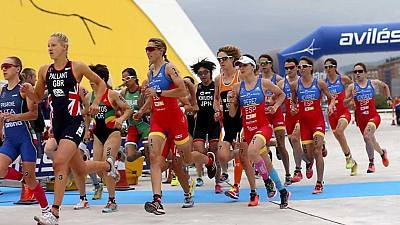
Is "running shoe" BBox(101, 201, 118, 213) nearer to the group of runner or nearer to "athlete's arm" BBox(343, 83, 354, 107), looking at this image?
the group of runner

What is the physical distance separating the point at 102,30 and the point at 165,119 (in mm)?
13646

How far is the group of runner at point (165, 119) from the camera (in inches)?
241

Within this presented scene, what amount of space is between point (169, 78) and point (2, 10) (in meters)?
12.7

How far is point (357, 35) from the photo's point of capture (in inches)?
979

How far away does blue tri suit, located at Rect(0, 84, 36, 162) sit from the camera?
634 cm

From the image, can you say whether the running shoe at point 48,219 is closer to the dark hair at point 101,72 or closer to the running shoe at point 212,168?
the dark hair at point 101,72

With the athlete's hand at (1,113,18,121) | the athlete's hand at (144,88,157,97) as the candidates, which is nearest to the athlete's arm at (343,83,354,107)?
the athlete's hand at (144,88,157,97)

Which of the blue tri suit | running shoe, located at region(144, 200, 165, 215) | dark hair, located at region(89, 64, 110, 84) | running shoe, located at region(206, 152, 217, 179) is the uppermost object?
dark hair, located at region(89, 64, 110, 84)

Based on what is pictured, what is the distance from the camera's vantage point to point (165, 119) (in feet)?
22.8

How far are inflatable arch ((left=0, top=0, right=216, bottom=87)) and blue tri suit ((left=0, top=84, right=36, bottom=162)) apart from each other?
10739 millimetres

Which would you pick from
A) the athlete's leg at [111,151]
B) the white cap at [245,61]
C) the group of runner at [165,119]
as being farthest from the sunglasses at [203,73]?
the athlete's leg at [111,151]

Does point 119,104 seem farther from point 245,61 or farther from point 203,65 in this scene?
point 203,65

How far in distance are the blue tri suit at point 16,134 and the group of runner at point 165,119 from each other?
1 centimetres

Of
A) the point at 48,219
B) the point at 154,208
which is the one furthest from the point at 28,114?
the point at 154,208
